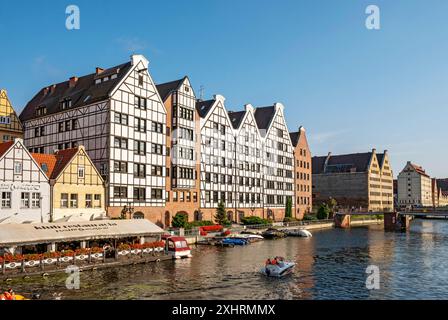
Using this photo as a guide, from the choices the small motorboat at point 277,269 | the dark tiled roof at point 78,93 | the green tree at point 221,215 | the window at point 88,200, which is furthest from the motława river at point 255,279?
the dark tiled roof at point 78,93

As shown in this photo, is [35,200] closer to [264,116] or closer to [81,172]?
[81,172]

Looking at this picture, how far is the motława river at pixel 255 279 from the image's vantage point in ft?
109

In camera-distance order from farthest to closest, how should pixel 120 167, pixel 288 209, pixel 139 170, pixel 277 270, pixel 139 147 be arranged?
pixel 288 209 → pixel 139 147 → pixel 139 170 → pixel 120 167 → pixel 277 270

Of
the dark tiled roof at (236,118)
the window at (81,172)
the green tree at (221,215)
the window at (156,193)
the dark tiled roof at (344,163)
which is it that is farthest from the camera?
the dark tiled roof at (344,163)

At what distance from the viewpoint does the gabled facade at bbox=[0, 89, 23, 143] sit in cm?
7306

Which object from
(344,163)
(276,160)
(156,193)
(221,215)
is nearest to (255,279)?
(156,193)

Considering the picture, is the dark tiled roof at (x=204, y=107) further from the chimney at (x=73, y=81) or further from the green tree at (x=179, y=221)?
the chimney at (x=73, y=81)

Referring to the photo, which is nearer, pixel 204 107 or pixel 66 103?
pixel 66 103

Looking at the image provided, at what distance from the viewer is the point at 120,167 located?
213 ft

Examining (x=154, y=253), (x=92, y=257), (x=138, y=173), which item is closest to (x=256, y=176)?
(x=138, y=173)

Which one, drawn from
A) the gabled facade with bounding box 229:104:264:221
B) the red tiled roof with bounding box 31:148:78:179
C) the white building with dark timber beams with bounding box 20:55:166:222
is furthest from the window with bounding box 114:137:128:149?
the gabled facade with bounding box 229:104:264:221

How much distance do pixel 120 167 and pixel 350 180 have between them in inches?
4449

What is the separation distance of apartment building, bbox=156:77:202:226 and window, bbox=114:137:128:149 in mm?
10430

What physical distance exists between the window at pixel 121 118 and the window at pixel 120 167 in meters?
5.82
